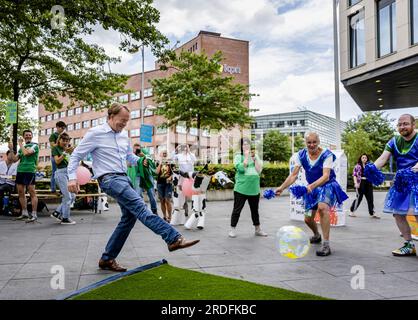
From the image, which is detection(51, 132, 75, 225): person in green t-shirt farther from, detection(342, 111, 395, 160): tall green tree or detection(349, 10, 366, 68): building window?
detection(342, 111, 395, 160): tall green tree

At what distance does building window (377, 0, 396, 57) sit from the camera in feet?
64.3

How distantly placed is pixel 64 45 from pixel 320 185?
14281 mm

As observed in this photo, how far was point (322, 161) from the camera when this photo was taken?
5.82 metres

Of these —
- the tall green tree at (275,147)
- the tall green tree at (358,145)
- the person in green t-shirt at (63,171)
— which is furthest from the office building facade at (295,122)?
the person in green t-shirt at (63,171)

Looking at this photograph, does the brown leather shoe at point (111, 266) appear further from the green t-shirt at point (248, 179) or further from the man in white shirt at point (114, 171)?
the green t-shirt at point (248, 179)

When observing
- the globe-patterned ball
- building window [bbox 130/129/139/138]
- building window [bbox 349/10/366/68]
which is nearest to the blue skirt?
the globe-patterned ball

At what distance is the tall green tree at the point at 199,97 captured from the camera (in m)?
25.6

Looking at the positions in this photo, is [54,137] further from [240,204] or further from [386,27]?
[386,27]

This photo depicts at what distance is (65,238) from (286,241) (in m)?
4.31

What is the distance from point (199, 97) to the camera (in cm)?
2544

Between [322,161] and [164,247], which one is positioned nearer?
[322,161]
